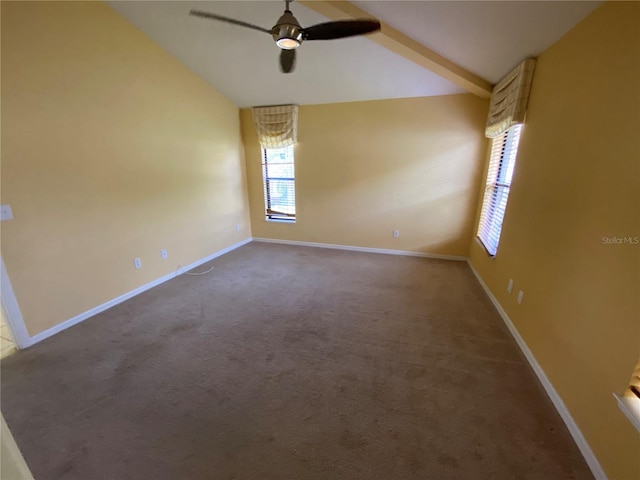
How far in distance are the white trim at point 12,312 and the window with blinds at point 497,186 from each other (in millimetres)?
4235

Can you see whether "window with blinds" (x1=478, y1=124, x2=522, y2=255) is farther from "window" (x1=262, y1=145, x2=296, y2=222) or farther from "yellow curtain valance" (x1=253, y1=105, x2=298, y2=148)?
"window" (x1=262, y1=145, x2=296, y2=222)

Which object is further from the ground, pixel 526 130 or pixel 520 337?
pixel 526 130

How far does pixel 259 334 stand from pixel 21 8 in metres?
2.96

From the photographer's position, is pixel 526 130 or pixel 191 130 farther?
pixel 191 130

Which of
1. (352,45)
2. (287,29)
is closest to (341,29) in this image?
(287,29)

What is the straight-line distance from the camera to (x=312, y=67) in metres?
3.21

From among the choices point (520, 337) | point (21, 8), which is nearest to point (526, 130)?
point (520, 337)

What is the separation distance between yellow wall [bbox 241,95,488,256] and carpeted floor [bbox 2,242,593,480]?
1508 mm

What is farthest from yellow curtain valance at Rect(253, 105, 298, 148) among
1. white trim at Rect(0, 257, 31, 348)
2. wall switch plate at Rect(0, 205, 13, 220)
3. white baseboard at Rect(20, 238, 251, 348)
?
white trim at Rect(0, 257, 31, 348)

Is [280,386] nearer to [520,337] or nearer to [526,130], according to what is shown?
[520,337]

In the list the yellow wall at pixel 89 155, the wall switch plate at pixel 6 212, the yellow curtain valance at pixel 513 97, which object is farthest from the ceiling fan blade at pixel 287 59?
the wall switch plate at pixel 6 212

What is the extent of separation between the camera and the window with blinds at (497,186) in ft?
9.21

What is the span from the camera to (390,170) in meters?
4.04

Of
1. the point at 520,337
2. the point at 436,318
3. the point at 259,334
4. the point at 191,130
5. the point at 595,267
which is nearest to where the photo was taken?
the point at 595,267
